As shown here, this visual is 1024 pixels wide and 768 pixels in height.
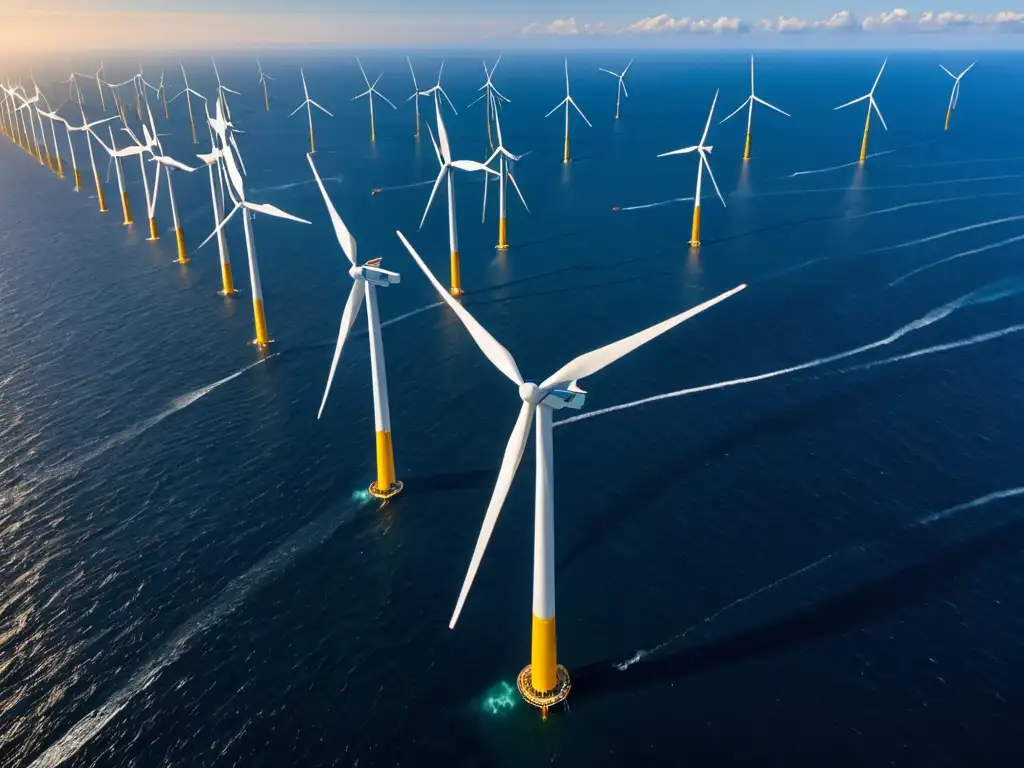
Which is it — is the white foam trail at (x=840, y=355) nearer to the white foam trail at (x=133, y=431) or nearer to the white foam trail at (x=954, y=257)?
the white foam trail at (x=954, y=257)

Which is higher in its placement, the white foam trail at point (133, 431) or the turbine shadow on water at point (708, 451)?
the white foam trail at point (133, 431)

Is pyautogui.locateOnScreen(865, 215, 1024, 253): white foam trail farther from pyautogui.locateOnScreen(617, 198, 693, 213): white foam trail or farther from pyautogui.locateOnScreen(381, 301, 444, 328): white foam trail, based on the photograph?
pyautogui.locateOnScreen(381, 301, 444, 328): white foam trail

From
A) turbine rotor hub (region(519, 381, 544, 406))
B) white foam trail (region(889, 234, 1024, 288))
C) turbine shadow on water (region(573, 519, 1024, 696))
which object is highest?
turbine rotor hub (region(519, 381, 544, 406))

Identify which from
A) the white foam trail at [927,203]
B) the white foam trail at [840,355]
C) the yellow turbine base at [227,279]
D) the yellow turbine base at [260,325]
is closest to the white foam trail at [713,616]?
the white foam trail at [840,355]

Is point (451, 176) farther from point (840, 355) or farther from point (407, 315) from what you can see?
point (840, 355)

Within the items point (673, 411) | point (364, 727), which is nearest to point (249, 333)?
point (673, 411)

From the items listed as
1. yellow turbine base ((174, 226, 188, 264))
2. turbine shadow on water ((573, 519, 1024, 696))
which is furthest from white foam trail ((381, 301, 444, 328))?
turbine shadow on water ((573, 519, 1024, 696))
